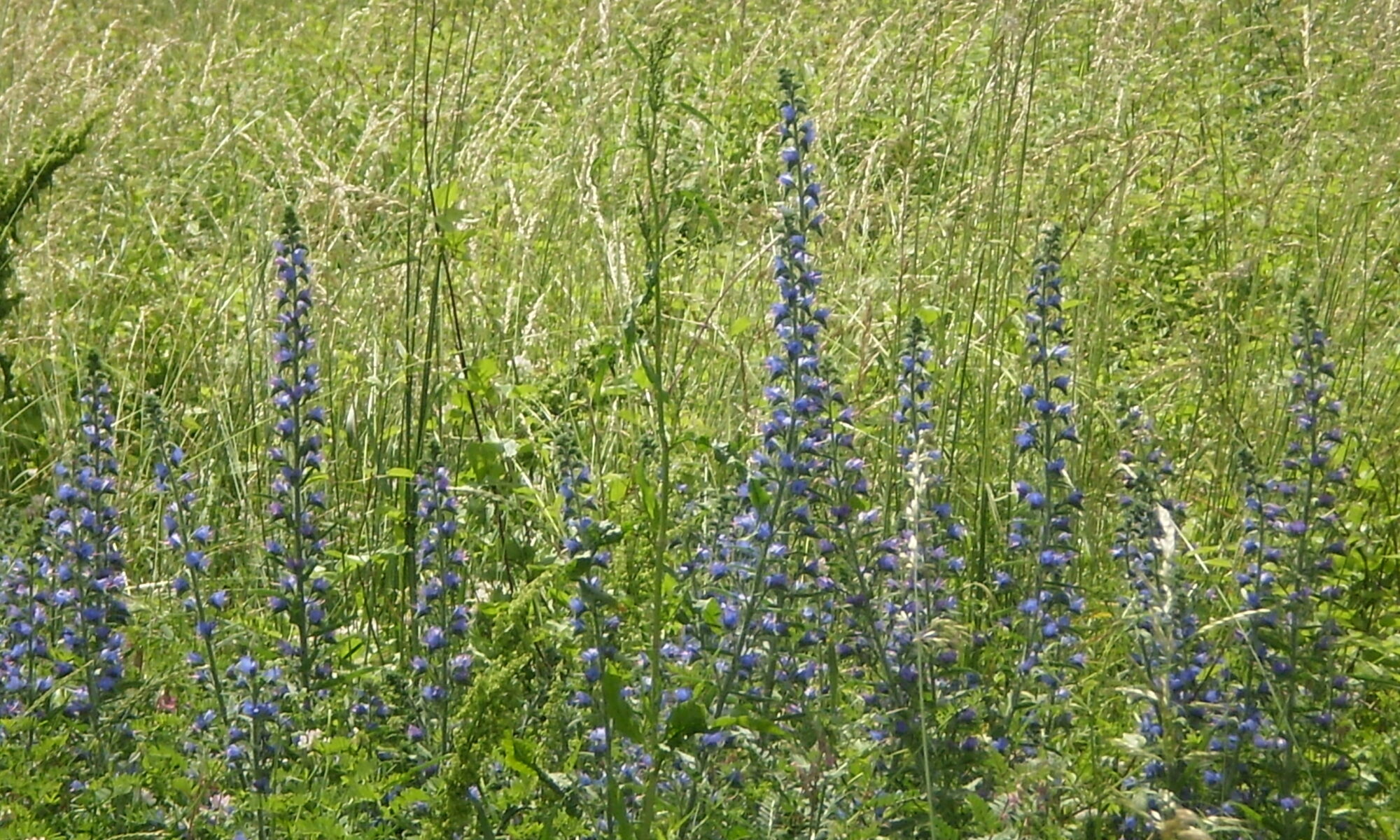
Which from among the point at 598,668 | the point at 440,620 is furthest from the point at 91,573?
the point at 598,668

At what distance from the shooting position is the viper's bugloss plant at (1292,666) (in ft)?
6.74

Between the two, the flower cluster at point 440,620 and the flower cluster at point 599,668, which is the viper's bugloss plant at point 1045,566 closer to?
the flower cluster at point 599,668

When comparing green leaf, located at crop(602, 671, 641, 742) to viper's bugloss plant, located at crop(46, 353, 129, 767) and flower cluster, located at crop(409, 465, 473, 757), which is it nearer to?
flower cluster, located at crop(409, 465, 473, 757)

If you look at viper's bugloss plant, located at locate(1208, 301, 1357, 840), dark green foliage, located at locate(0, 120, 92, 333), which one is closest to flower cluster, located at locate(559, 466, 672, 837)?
viper's bugloss plant, located at locate(1208, 301, 1357, 840)

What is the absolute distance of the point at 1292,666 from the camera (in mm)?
2137

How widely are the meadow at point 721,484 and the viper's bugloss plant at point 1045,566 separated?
1cm

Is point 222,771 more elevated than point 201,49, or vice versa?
point 201,49

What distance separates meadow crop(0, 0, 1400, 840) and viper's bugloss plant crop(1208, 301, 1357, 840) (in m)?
0.01

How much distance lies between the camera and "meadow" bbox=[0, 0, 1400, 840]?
79.7 inches

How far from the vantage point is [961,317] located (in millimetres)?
3562

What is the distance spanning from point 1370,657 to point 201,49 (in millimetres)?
5458

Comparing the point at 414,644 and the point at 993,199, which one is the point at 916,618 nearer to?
the point at 414,644

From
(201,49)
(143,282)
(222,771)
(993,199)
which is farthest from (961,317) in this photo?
(201,49)

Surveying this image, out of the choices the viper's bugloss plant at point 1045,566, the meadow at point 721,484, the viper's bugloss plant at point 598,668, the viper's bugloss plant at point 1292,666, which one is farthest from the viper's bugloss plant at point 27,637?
the viper's bugloss plant at point 1292,666
